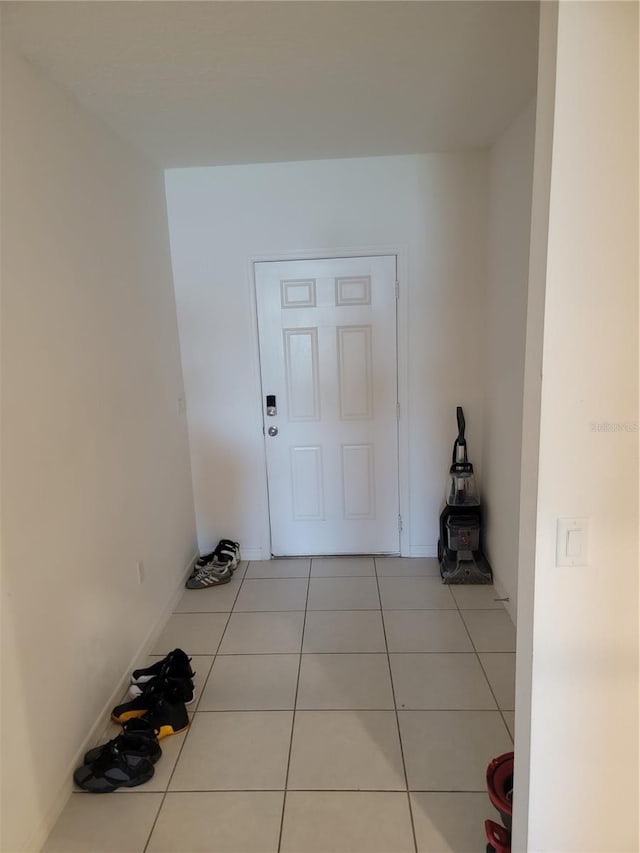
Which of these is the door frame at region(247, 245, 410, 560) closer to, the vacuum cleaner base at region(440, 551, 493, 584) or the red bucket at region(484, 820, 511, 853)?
the vacuum cleaner base at region(440, 551, 493, 584)

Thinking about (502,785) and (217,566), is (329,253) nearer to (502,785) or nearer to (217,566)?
(217,566)

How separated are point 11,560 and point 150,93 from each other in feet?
5.80

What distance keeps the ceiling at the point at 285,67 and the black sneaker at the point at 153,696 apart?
92.6 inches

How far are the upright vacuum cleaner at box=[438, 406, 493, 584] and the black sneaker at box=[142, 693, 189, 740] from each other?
1.67 m

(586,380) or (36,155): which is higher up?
(36,155)

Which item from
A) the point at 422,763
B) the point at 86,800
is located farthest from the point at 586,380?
the point at 86,800

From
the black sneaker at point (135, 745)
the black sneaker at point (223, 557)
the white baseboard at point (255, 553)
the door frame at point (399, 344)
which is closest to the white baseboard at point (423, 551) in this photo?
the door frame at point (399, 344)

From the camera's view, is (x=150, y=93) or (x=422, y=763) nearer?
(x=422, y=763)

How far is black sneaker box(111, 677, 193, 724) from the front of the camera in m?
2.07

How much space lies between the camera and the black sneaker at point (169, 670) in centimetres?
224

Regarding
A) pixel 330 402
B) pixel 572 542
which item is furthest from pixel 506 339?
pixel 572 542

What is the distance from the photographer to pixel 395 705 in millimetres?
2125

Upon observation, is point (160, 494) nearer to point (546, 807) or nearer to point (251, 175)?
point (251, 175)

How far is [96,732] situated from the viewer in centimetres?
200
